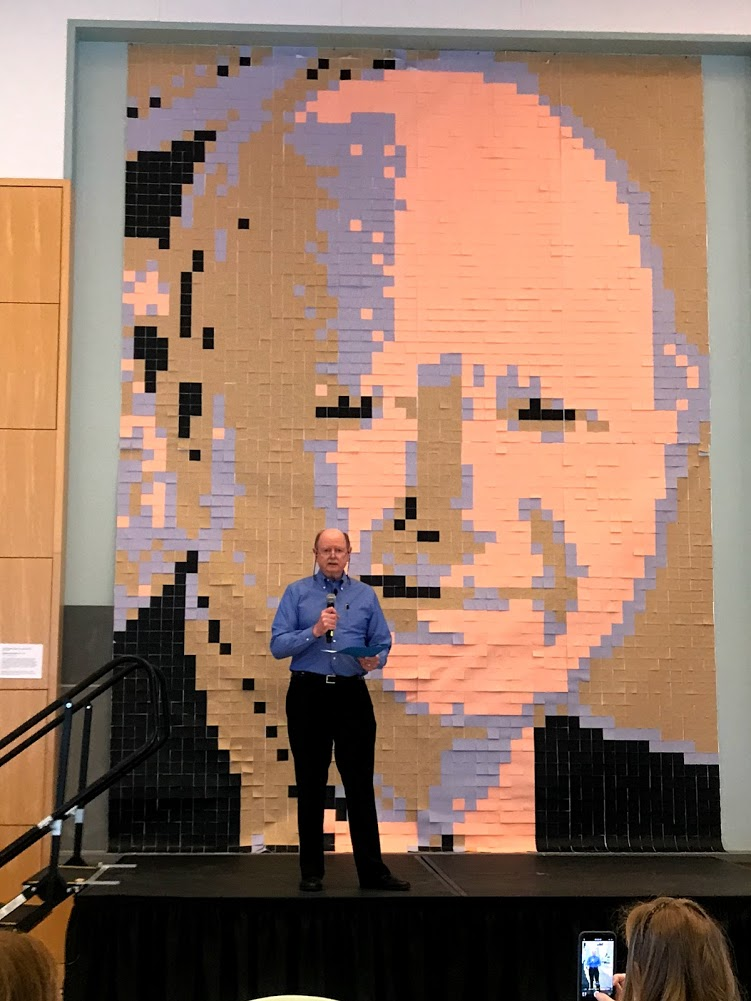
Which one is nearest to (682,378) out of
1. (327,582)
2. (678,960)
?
(327,582)

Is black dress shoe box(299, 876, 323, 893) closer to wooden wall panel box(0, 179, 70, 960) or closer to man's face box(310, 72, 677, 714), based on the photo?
man's face box(310, 72, 677, 714)

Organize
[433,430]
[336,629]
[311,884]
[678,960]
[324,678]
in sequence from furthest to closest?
[433,430]
[336,629]
[324,678]
[311,884]
[678,960]

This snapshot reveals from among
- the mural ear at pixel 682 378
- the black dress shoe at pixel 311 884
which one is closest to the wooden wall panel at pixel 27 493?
the black dress shoe at pixel 311 884

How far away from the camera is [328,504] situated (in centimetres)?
630

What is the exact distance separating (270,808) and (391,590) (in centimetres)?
131

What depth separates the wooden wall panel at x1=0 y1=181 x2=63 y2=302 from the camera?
6.20 m

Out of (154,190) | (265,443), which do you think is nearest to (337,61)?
(154,190)

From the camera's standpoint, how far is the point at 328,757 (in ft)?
16.1

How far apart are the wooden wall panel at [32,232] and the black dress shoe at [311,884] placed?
131 inches

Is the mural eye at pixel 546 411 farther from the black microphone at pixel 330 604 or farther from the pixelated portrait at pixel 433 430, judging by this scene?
the black microphone at pixel 330 604

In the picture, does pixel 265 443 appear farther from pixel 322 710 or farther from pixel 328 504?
pixel 322 710

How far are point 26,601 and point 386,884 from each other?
2533mm

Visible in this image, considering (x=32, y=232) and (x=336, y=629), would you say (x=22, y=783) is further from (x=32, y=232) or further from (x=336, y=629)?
(x=32, y=232)

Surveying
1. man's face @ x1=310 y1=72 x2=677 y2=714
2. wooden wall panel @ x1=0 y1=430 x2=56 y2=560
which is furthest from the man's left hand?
wooden wall panel @ x1=0 y1=430 x2=56 y2=560
